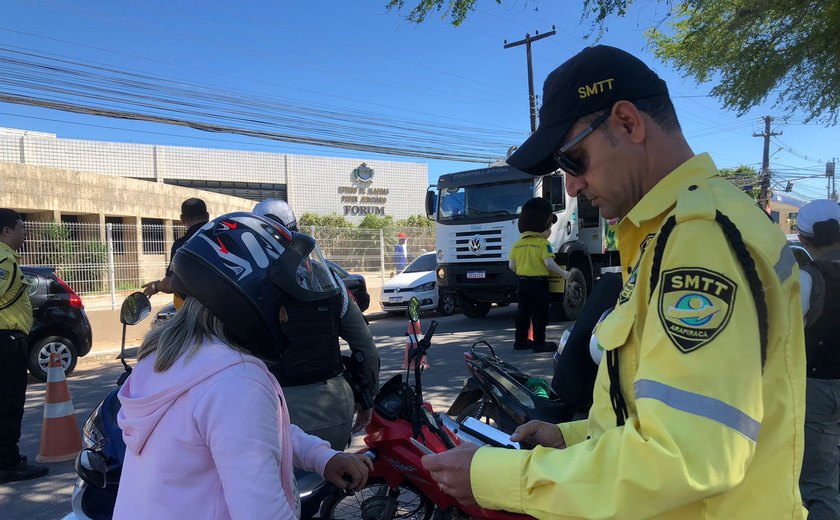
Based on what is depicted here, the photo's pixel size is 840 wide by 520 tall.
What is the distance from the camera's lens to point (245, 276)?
4.51ft

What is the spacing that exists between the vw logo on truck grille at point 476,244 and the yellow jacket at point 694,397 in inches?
391

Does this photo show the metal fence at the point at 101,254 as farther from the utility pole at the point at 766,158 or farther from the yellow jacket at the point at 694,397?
the utility pole at the point at 766,158

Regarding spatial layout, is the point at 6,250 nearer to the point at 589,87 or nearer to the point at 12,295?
the point at 12,295

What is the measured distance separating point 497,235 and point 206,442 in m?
9.82

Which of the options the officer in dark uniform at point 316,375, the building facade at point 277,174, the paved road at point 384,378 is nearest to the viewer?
the officer in dark uniform at point 316,375

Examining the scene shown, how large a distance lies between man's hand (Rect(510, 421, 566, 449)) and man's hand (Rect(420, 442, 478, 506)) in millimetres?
465

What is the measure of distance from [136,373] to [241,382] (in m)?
0.35

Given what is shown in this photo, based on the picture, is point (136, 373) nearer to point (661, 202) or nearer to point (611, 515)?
point (611, 515)

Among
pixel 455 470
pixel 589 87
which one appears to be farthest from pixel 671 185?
pixel 455 470

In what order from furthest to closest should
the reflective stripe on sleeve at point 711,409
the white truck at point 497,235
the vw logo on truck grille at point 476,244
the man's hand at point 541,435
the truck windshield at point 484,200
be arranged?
1. the vw logo on truck grille at point 476,244
2. the truck windshield at point 484,200
3. the white truck at point 497,235
4. the man's hand at point 541,435
5. the reflective stripe on sleeve at point 711,409

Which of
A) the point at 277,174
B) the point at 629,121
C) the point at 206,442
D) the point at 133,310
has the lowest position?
the point at 206,442

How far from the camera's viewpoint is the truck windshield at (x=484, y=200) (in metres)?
10.8

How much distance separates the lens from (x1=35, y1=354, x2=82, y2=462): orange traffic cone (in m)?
4.57

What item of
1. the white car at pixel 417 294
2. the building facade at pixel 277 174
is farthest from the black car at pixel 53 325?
the building facade at pixel 277 174
